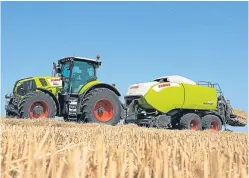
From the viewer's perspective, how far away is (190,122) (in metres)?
14.4

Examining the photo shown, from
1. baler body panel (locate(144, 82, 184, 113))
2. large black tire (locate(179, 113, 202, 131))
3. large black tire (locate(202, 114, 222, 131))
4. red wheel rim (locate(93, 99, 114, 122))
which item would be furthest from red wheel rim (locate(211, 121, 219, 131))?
red wheel rim (locate(93, 99, 114, 122))

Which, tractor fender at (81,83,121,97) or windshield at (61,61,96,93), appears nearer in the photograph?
tractor fender at (81,83,121,97)

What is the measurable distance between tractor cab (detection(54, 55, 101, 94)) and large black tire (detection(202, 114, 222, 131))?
5.26 meters

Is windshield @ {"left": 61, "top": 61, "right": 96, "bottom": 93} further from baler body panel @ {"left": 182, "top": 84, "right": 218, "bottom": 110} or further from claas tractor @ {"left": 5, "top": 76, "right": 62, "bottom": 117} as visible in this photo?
baler body panel @ {"left": 182, "top": 84, "right": 218, "bottom": 110}

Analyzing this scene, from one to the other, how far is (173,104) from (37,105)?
565 cm

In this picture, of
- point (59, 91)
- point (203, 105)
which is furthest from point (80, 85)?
point (203, 105)

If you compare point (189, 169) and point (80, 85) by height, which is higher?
point (80, 85)

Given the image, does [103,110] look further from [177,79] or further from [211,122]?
[211,122]

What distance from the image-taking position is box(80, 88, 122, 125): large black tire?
1092cm

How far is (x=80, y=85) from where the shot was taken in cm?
1130

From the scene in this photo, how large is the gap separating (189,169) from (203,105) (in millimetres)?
13546

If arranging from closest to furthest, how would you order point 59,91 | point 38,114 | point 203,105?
point 38,114
point 59,91
point 203,105

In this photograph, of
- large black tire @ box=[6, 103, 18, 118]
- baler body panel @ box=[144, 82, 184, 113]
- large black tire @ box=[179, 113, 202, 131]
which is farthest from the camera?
large black tire @ box=[179, 113, 202, 131]

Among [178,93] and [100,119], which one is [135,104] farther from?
[100,119]
